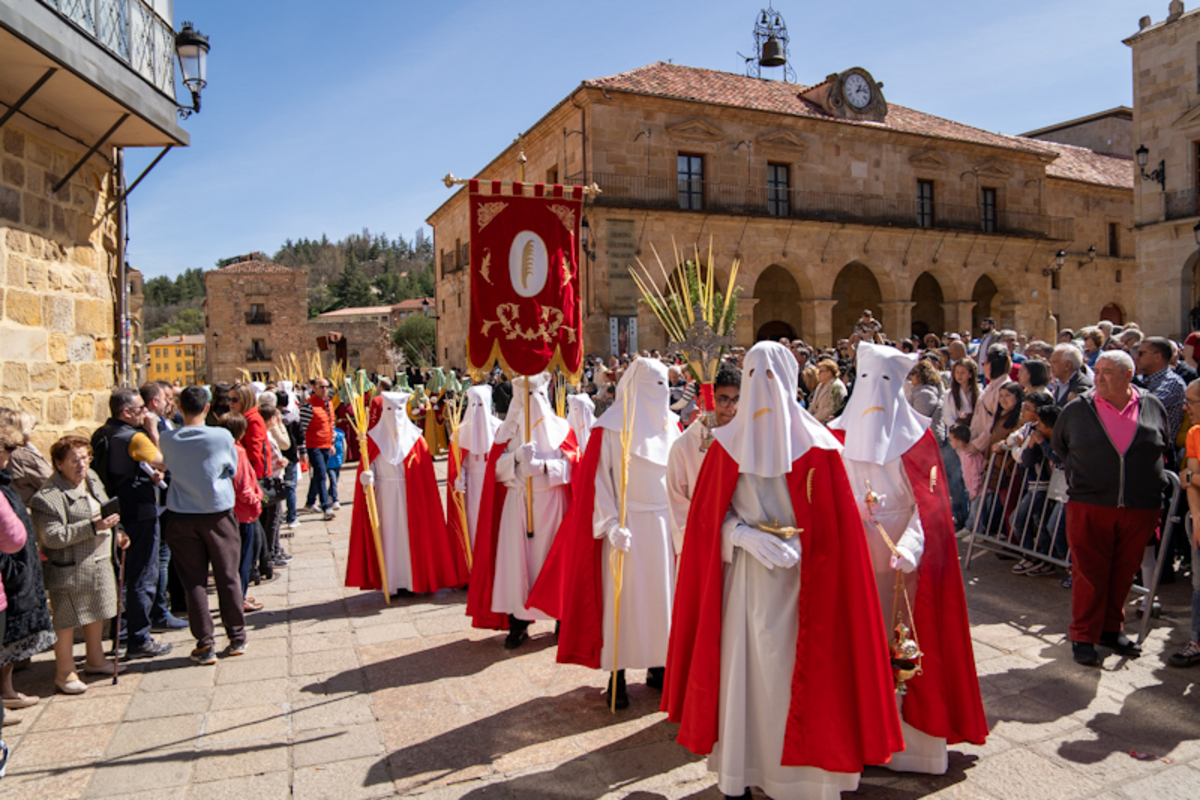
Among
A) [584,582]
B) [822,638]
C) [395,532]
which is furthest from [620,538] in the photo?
[395,532]

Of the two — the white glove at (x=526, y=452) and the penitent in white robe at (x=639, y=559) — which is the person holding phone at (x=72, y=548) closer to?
the white glove at (x=526, y=452)

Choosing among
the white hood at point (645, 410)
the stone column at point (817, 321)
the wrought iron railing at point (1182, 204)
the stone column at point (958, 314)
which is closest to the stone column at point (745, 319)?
the stone column at point (817, 321)

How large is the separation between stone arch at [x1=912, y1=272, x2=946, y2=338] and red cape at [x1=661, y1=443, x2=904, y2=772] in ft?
86.2

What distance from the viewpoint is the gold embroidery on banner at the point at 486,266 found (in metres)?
5.31

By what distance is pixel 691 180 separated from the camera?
21891mm

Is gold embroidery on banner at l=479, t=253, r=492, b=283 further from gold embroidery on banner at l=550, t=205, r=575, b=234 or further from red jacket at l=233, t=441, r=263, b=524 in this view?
red jacket at l=233, t=441, r=263, b=524

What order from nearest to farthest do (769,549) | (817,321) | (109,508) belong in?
(769,549), (109,508), (817,321)

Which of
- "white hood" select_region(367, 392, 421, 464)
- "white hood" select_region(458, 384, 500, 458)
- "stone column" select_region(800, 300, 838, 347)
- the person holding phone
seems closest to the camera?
the person holding phone

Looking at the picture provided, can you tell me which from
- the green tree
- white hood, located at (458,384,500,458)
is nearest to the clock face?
white hood, located at (458,384,500,458)

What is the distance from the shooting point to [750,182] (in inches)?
880

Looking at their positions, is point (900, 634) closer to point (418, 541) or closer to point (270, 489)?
point (418, 541)

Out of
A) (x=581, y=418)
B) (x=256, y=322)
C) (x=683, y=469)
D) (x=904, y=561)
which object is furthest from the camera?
(x=256, y=322)

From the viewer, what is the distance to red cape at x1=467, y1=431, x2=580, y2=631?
5340 mm

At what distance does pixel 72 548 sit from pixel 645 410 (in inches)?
139
